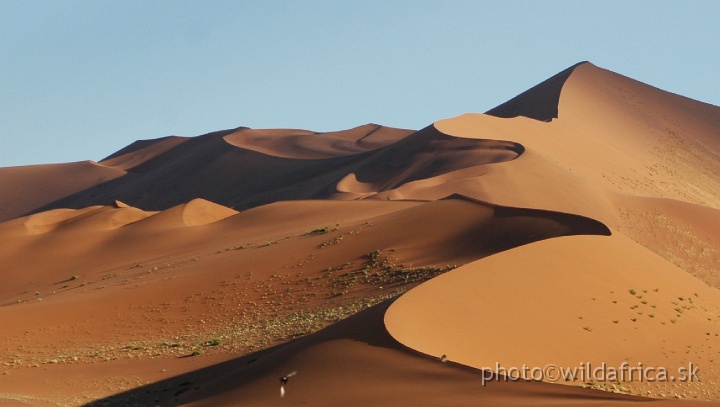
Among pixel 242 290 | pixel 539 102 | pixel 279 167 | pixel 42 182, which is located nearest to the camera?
pixel 242 290

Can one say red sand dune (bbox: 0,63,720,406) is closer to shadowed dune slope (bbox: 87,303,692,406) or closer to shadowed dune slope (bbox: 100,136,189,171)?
shadowed dune slope (bbox: 87,303,692,406)

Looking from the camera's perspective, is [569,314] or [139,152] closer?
[569,314]

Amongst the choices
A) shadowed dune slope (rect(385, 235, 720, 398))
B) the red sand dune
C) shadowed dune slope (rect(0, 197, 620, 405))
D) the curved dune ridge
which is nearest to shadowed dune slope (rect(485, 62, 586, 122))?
the red sand dune

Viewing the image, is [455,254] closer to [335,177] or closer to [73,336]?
[73,336]

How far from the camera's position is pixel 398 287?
2403cm

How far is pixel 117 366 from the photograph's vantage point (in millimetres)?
21125

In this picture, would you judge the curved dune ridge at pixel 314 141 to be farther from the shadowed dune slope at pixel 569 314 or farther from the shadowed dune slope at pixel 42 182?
the shadowed dune slope at pixel 569 314

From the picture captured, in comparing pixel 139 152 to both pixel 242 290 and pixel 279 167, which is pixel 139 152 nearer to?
pixel 279 167

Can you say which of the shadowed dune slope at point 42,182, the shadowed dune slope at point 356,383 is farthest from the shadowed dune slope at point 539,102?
the shadowed dune slope at point 356,383

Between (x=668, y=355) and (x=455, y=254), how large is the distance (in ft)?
30.5

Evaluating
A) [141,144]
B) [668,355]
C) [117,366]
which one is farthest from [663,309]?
[141,144]

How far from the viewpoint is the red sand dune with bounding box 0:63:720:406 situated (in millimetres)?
15625

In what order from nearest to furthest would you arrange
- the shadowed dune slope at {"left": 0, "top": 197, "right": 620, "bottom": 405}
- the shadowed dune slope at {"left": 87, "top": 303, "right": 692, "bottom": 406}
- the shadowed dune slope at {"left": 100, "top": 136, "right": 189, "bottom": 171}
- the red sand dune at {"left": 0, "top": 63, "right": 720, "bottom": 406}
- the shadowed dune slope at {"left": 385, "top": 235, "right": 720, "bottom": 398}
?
the shadowed dune slope at {"left": 87, "top": 303, "right": 692, "bottom": 406}, the red sand dune at {"left": 0, "top": 63, "right": 720, "bottom": 406}, the shadowed dune slope at {"left": 385, "top": 235, "right": 720, "bottom": 398}, the shadowed dune slope at {"left": 0, "top": 197, "right": 620, "bottom": 405}, the shadowed dune slope at {"left": 100, "top": 136, "right": 189, "bottom": 171}

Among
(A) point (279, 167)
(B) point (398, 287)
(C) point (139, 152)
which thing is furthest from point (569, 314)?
(C) point (139, 152)
